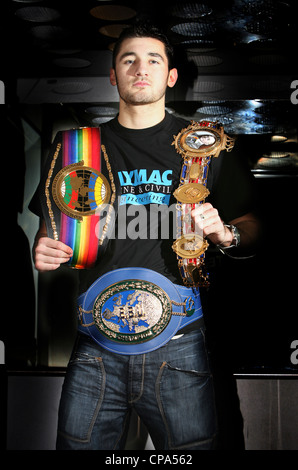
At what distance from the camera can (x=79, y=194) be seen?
166 centimetres

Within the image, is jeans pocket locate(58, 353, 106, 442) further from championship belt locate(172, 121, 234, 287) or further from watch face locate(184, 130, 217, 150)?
watch face locate(184, 130, 217, 150)

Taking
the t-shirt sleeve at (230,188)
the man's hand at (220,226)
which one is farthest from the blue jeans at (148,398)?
the t-shirt sleeve at (230,188)

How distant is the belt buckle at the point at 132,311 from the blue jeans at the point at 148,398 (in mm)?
58

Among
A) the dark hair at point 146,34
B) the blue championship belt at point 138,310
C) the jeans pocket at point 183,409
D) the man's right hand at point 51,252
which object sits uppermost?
the dark hair at point 146,34

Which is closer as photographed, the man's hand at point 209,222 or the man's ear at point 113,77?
the man's hand at point 209,222

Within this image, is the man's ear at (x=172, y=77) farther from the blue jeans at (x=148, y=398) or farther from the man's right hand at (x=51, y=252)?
the blue jeans at (x=148, y=398)

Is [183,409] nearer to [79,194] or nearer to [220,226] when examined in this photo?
[220,226]

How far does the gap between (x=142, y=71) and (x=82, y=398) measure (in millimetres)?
999

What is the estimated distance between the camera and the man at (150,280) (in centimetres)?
149

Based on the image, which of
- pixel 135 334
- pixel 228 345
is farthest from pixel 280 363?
pixel 135 334

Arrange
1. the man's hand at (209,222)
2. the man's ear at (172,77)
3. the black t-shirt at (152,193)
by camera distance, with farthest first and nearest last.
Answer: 1. the man's ear at (172,77)
2. the black t-shirt at (152,193)
3. the man's hand at (209,222)
